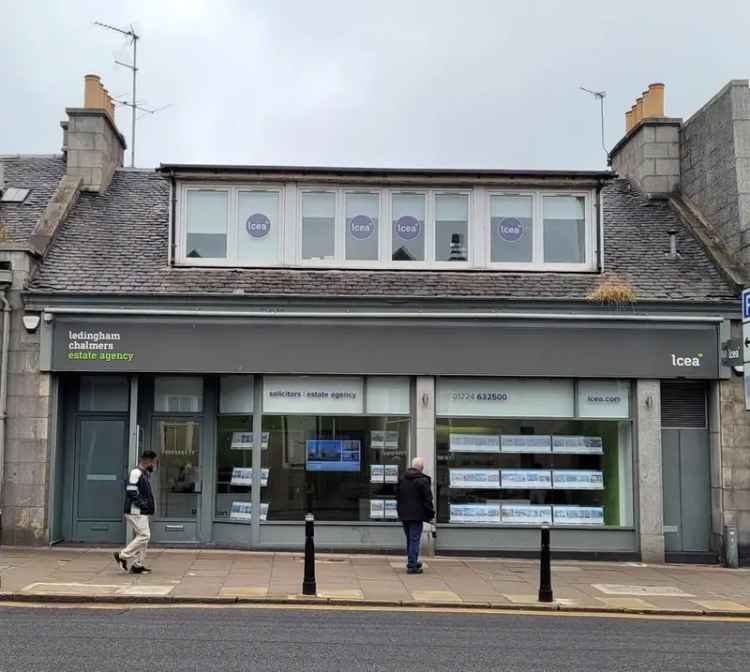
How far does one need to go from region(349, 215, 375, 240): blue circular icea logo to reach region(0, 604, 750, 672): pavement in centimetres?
751

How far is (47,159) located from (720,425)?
15042mm

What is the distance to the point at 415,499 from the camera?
42.7 feet

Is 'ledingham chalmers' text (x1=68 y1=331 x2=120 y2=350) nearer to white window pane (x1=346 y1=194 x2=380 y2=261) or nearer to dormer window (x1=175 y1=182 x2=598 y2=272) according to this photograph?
dormer window (x1=175 y1=182 x2=598 y2=272)

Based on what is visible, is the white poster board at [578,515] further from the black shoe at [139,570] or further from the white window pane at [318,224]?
the black shoe at [139,570]

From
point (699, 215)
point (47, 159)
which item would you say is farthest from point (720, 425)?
point (47, 159)

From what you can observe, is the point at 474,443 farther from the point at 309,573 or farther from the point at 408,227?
the point at 309,573

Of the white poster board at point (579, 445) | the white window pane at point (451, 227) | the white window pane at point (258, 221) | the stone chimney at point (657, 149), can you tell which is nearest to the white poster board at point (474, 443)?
the white poster board at point (579, 445)

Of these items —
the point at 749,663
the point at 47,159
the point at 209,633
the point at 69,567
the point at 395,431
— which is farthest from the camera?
the point at 47,159

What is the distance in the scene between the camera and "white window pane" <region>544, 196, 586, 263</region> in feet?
52.4

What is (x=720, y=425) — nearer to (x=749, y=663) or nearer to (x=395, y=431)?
(x=395, y=431)

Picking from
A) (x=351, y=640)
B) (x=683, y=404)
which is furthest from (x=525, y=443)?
(x=351, y=640)

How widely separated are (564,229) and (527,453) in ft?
13.9

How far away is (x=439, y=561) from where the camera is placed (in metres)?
14.1

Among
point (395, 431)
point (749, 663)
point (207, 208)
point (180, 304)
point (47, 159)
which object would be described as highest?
point (47, 159)
